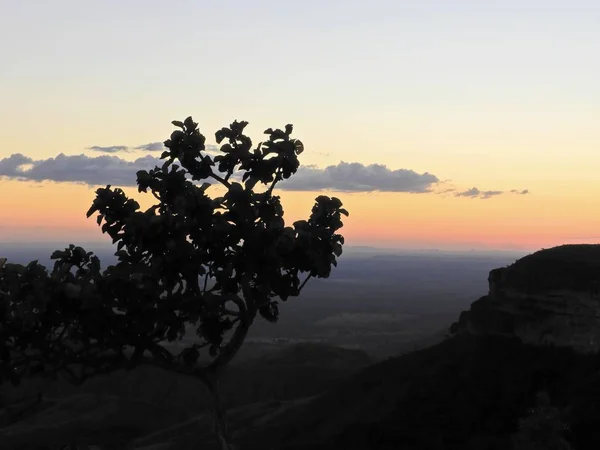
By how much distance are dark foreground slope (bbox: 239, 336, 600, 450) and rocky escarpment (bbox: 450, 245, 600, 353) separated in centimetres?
133

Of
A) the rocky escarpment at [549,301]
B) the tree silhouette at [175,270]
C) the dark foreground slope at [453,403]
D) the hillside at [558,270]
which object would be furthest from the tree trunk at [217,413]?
the hillside at [558,270]

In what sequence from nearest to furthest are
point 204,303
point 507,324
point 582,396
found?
point 204,303, point 582,396, point 507,324

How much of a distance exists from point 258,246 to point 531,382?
131ft

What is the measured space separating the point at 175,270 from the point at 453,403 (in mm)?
40132

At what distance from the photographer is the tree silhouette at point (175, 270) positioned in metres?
19.3

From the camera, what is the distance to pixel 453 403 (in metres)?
54.4

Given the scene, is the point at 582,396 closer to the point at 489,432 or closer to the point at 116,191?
the point at 489,432

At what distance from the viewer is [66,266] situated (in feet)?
62.8

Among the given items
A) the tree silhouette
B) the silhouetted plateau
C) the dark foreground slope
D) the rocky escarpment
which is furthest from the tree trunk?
the rocky escarpment

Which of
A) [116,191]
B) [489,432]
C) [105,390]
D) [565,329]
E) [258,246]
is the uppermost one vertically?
[116,191]

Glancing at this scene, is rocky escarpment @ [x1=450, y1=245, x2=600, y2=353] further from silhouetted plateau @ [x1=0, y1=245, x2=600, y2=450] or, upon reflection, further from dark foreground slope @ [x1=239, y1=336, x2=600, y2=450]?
dark foreground slope @ [x1=239, y1=336, x2=600, y2=450]

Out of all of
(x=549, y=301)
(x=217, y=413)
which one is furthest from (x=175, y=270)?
(x=549, y=301)

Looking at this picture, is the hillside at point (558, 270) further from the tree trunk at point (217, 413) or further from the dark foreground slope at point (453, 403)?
the tree trunk at point (217, 413)

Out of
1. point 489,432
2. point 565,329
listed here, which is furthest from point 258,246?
point 565,329
